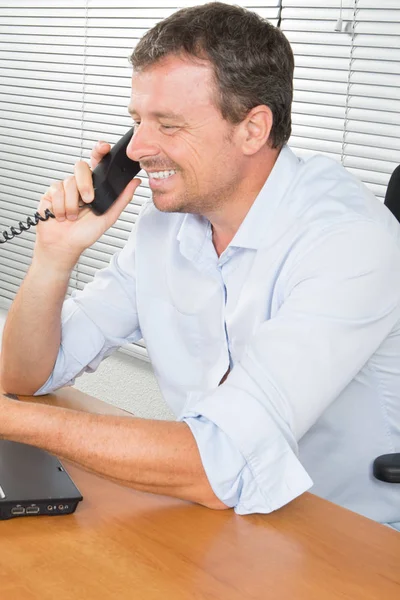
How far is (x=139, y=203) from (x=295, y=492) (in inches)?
108

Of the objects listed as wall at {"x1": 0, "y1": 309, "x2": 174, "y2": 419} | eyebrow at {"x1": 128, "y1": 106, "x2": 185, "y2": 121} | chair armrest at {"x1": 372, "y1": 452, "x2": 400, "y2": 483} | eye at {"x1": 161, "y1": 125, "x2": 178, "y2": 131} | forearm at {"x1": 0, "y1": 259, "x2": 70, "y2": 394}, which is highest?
eyebrow at {"x1": 128, "y1": 106, "x2": 185, "y2": 121}

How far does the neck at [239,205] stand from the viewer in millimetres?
1590

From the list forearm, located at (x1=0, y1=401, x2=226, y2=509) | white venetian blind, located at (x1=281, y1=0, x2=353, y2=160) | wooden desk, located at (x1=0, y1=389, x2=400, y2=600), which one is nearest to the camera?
wooden desk, located at (x1=0, y1=389, x2=400, y2=600)

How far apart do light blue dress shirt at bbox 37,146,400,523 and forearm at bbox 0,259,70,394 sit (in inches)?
1.3

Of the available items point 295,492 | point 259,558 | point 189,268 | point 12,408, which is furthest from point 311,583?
point 189,268

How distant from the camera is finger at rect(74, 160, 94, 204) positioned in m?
1.64

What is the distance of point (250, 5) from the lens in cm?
327

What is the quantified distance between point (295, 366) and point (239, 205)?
1.56 ft

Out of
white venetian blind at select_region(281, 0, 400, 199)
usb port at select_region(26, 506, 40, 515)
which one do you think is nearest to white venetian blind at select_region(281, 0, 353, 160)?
white venetian blind at select_region(281, 0, 400, 199)

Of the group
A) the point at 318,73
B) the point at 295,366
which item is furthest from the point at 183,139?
the point at 318,73

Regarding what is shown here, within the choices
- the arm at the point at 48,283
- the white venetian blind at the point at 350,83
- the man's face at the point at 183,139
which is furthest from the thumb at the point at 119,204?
the white venetian blind at the point at 350,83

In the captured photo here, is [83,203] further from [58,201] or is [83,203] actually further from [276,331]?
[276,331]

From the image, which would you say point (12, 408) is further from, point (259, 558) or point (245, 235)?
point (245, 235)

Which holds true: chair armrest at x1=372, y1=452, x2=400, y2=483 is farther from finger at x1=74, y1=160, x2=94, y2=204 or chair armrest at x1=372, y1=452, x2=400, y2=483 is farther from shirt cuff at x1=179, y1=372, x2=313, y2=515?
finger at x1=74, y1=160, x2=94, y2=204
